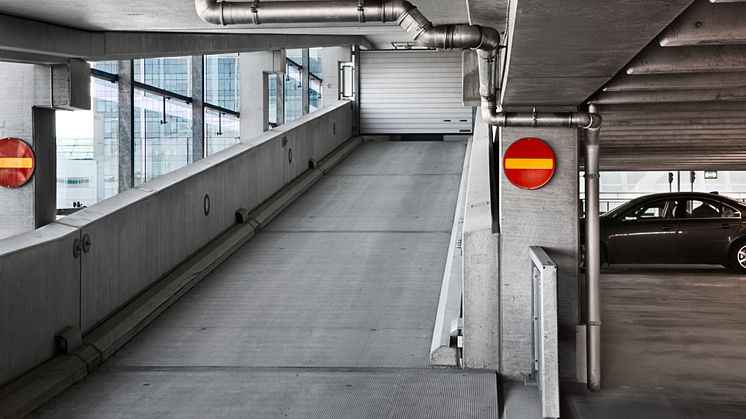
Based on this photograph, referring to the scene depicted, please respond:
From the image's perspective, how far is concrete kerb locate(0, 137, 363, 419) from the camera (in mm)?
6082

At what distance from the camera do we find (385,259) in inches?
395

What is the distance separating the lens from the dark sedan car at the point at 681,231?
1352 centimetres

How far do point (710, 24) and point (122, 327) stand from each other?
5701mm

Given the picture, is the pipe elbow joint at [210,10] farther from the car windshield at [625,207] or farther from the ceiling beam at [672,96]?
the car windshield at [625,207]

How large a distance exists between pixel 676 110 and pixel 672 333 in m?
2.72

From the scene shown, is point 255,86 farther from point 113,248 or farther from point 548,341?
point 548,341

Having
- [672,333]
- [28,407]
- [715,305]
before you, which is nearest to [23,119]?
[28,407]

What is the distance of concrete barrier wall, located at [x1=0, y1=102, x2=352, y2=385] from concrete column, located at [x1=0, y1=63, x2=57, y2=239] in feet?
4.30

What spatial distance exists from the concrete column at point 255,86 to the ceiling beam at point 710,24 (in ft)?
42.2

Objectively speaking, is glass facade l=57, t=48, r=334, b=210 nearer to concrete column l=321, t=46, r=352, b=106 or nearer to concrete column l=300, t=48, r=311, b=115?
concrete column l=321, t=46, r=352, b=106

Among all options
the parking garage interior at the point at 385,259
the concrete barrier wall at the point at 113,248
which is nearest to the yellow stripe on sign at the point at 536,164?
the parking garage interior at the point at 385,259

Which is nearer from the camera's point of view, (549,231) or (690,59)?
(690,59)

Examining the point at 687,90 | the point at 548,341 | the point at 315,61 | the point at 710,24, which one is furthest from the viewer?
the point at 315,61

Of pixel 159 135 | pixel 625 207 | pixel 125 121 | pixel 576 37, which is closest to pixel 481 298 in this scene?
pixel 576 37
